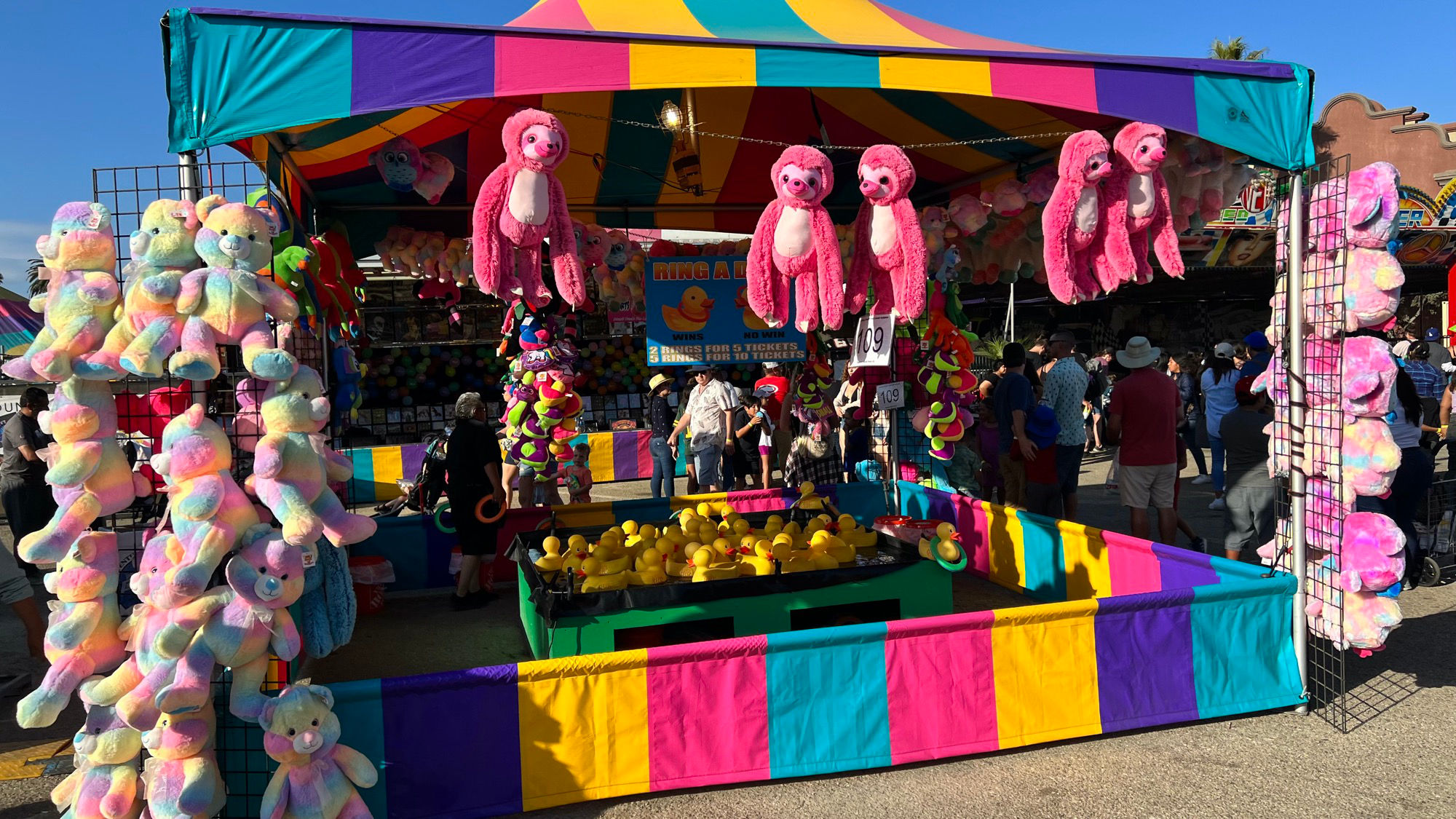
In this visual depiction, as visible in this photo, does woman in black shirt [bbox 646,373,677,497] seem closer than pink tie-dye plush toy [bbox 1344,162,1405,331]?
No

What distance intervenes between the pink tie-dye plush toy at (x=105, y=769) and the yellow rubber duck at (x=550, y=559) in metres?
2.12

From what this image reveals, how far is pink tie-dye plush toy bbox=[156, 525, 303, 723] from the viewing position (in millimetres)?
2869

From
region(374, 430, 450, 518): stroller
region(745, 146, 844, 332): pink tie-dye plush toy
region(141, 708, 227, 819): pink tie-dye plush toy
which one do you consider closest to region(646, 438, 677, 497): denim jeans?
region(374, 430, 450, 518): stroller

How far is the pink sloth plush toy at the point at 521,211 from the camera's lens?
396 cm

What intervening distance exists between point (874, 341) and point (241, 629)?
14.0 feet

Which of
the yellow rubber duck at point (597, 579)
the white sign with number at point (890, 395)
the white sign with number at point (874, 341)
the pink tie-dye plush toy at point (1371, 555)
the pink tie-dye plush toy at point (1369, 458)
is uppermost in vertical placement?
the white sign with number at point (874, 341)

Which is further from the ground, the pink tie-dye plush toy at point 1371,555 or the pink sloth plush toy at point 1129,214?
the pink sloth plush toy at point 1129,214

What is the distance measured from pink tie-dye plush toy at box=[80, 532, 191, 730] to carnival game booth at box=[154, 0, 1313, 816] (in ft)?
2.01

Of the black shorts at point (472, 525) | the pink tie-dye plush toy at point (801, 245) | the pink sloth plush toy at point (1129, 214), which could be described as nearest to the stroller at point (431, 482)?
the black shorts at point (472, 525)

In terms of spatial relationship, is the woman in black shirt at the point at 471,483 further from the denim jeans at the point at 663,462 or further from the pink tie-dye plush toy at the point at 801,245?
the denim jeans at the point at 663,462

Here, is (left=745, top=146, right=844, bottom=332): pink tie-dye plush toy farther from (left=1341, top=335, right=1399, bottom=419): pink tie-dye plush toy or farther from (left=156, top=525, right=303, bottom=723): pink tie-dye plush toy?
(left=156, top=525, right=303, bottom=723): pink tie-dye plush toy

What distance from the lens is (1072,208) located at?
175 inches

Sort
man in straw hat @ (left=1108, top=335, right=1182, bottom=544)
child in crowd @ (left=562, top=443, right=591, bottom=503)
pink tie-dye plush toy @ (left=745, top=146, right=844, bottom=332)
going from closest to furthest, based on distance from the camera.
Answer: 1. pink tie-dye plush toy @ (left=745, top=146, right=844, bottom=332)
2. man in straw hat @ (left=1108, top=335, right=1182, bottom=544)
3. child in crowd @ (left=562, top=443, right=591, bottom=503)

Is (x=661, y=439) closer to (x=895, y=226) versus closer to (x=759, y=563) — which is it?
(x=759, y=563)
